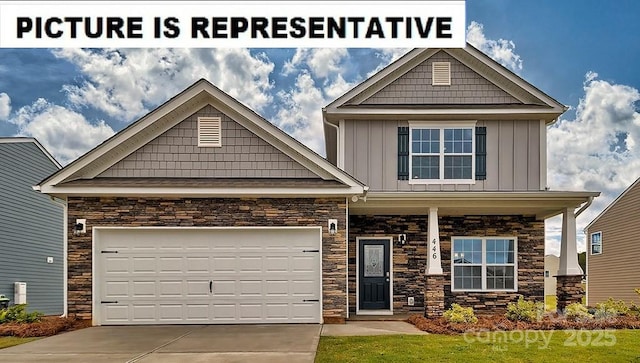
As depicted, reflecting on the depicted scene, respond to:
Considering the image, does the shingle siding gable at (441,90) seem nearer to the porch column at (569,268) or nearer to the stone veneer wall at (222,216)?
the porch column at (569,268)

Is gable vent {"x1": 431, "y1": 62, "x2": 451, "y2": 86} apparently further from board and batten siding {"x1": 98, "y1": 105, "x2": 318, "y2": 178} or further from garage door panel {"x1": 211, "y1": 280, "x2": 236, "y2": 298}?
garage door panel {"x1": 211, "y1": 280, "x2": 236, "y2": 298}

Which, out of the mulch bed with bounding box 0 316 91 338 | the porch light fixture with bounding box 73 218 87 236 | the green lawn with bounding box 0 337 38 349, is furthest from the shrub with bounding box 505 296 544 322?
the green lawn with bounding box 0 337 38 349

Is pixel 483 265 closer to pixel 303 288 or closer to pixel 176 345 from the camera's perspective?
pixel 303 288

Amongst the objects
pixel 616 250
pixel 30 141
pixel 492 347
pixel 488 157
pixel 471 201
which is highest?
pixel 30 141

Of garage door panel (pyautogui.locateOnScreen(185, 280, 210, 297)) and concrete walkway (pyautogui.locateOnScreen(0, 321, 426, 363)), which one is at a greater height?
garage door panel (pyautogui.locateOnScreen(185, 280, 210, 297))

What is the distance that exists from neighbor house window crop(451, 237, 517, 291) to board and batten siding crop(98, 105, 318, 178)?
216 inches

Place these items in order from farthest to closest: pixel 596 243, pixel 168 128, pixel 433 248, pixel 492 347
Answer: pixel 596 243 → pixel 433 248 → pixel 168 128 → pixel 492 347

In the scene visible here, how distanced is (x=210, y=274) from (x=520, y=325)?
667 centimetres

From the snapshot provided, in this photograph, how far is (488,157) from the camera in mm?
16609

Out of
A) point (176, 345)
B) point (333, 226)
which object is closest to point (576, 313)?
point (333, 226)

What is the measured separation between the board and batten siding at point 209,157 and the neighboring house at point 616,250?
54.0ft

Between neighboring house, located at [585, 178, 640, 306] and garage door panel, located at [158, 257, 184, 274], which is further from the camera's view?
neighboring house, located at [585, 178, 640, 306]

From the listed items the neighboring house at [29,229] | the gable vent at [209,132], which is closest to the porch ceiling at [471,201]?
the gable vent at [209,132]

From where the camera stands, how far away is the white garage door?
45.6ft
